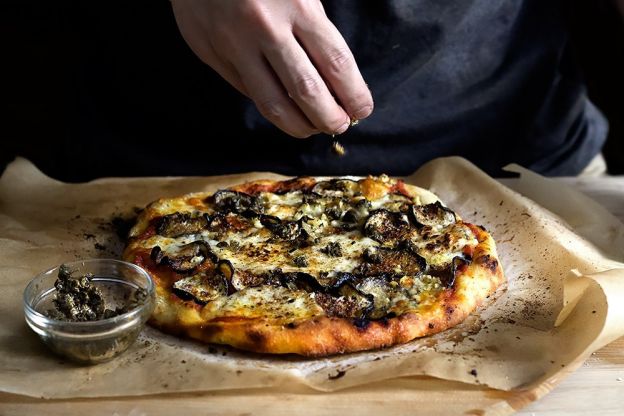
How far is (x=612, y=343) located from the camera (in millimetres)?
2928

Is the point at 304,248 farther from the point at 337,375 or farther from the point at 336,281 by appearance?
the point at 337,375

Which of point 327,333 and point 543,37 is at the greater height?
point 543,37

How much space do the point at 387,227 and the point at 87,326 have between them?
4.49ft

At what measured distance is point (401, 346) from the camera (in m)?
2.86

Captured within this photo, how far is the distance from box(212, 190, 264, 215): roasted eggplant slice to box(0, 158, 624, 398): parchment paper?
1.53 ft

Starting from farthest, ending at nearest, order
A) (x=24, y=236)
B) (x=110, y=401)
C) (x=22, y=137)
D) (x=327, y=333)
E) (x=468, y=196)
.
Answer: (x=22, y=137)
(x=468, y=196)
(x=24, y=236)
(x=327, y=333)
(x=110, y=401)

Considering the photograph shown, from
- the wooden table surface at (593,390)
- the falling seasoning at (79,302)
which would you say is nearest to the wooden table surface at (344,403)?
the wooden table surface at (593,390)

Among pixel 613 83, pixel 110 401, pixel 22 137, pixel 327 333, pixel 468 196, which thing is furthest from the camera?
pixel 22 137

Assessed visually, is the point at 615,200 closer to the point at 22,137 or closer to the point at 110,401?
the point at 110,401

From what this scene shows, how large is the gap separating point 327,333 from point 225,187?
5.18ft

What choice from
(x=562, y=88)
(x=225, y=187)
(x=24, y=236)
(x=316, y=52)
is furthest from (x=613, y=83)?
(x=24, y=236)

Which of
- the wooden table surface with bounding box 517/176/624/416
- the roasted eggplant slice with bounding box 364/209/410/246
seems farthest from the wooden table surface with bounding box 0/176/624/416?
the roasted eggplant slice with bounding box 364/209/410/246

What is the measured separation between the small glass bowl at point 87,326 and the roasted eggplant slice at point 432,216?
1.22 meters

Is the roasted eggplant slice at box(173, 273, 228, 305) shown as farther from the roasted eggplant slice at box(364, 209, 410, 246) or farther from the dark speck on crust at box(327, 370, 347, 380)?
the roasted eggplant slice at box(364, 209, 410, 246)
